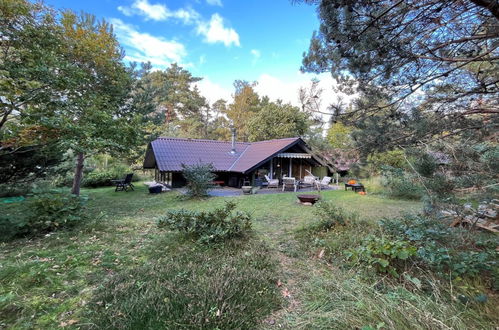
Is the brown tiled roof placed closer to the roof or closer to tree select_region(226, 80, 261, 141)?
the roof

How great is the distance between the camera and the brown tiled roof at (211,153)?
13.3 meters

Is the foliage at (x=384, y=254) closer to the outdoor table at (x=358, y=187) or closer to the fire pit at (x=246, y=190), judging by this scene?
the fire pit at (x=246, y=190)

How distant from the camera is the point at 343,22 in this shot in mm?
2680

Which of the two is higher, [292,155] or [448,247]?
[292,155]

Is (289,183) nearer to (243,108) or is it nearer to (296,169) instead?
(296,169)

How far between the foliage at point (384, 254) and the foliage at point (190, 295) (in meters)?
1.29

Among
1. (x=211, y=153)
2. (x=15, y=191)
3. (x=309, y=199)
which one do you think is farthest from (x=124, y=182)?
(x=309, y=199)

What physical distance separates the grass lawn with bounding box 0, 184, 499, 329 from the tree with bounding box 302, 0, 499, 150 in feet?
8.05

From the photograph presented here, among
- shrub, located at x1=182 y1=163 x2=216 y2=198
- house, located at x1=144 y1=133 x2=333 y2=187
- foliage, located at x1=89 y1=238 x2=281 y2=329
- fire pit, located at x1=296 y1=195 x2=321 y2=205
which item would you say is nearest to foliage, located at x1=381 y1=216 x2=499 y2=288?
foliage, located at x1=89 y1=238 x2=281 y2=329

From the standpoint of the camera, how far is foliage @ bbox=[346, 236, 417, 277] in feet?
9.23

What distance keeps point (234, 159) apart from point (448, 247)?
1312 centimetres

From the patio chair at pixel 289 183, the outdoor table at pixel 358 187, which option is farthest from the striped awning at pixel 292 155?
the outdoor table at pixel 358 187

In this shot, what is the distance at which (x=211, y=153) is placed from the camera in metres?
15.5

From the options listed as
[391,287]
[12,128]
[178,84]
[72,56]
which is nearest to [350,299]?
[391,287]
